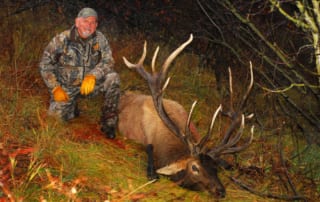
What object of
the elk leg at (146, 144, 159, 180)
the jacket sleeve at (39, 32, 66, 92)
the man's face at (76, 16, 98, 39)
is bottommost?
the elk leg at (146, 144, 159, 180)

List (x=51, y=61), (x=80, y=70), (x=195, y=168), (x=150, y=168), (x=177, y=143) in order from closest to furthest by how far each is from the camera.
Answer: (x=195, y=168) → (x=150, y=168) → (x=177, y=143) → (x=51, y=61) → (x=80, y=70)

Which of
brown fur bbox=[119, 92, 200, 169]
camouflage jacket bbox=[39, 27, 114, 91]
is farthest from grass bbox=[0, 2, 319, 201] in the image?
camouflage jacket bbox=[39, 27, 114, 91]

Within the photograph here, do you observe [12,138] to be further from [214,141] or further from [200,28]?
[200,28]

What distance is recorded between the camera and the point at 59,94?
18.5 feet

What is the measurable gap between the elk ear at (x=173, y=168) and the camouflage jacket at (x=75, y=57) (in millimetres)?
1583

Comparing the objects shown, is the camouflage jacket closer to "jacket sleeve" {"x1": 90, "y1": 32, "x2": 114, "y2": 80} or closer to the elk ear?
"jacket sleeve" {"x1": 90, "y1": 32, "x2": 114, "y2": 80}

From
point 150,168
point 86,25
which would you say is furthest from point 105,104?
point 150,168

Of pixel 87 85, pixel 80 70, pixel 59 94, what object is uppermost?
pixel 80 70

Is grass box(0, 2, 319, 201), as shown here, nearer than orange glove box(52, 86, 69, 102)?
Yes

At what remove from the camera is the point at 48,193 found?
148 inches

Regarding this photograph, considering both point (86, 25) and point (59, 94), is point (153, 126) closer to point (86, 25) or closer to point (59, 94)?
point (59, 94)

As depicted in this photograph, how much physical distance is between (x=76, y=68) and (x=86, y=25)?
1.98ft

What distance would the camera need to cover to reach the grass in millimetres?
3906

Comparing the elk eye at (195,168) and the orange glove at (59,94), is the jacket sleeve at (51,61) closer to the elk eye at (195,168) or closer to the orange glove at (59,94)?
the orange glove at (59,94)
